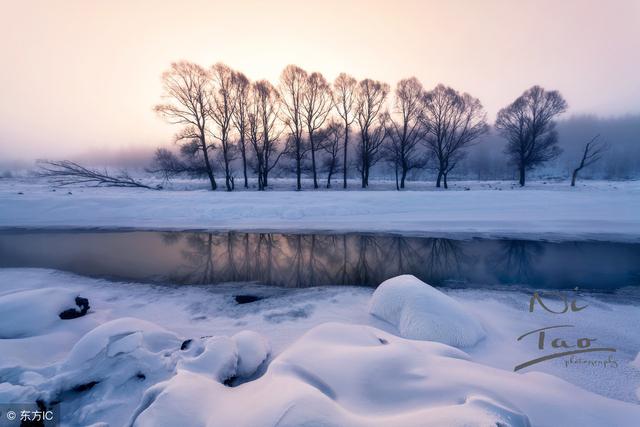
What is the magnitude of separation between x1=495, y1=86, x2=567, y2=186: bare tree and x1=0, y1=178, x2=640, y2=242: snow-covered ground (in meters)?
14.4

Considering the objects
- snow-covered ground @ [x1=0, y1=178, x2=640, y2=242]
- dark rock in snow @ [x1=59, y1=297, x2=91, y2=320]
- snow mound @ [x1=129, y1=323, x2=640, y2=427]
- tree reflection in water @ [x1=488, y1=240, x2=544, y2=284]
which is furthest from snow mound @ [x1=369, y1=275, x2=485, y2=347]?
snow-covered ground @ [x1=0, y1=178, x2=640, y2=242]

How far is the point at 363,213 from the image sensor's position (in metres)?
14.6

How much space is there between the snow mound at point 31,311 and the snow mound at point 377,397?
9.12 feet

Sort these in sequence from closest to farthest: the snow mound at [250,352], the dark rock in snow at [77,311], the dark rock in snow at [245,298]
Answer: the snow mound at [250,352] < the dark rock in snow at [77,311] < the dark rock in snow at [245,298]

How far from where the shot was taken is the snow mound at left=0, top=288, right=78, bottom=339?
3.63m

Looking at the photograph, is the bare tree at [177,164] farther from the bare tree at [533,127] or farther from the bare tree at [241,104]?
the bare tree at [533,127]

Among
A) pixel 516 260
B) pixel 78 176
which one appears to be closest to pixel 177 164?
pixel 78 176

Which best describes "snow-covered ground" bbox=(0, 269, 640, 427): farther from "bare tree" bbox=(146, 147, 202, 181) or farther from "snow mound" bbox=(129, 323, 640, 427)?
"bare tree" bbox=(146, 147, 202, 181)

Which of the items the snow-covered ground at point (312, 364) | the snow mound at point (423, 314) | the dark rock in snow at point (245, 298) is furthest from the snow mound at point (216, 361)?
the snow mound at point (423, 314)

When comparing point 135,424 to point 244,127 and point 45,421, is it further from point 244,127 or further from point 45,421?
point 244,127

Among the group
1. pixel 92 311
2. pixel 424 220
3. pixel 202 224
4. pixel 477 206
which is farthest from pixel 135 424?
pixel 477 206

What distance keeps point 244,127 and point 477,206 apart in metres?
22.3

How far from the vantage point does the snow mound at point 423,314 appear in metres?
3.64

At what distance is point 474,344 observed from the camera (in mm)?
3629
